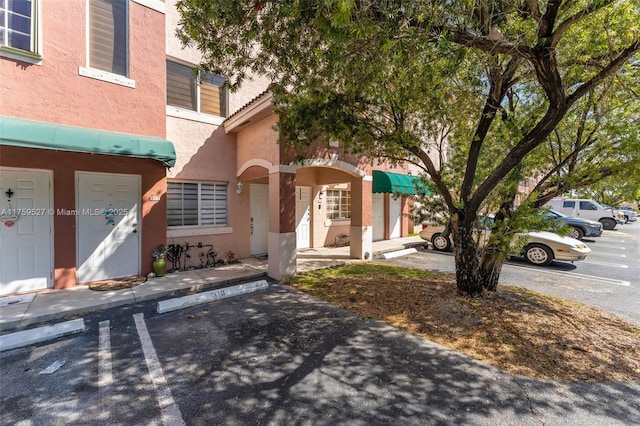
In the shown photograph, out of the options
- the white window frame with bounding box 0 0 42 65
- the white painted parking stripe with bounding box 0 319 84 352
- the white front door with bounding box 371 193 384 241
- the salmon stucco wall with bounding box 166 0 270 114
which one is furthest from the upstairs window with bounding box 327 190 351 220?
the white window frame with bounding box 0 0 42 65

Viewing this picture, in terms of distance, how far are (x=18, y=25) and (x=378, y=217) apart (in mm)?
14915

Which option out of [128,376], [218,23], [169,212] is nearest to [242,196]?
[169,212]

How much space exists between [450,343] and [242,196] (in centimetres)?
810

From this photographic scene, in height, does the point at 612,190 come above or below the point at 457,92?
below

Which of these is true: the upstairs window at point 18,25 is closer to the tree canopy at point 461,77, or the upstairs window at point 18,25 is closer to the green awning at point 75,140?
the green awning at point 75,140

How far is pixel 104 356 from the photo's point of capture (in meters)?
4.34

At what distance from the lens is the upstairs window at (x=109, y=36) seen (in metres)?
→ 7.27

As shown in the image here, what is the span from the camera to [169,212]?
895 centimetres

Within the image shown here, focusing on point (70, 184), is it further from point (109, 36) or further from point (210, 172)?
point (109, 36)

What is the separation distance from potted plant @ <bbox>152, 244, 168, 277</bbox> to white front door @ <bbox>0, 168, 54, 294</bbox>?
86.3 inches

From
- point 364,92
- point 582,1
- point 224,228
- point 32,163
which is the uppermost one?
point 582,1

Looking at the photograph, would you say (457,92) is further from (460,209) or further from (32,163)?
(32,163)

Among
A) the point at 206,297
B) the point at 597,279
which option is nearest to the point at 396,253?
the point at 597,279

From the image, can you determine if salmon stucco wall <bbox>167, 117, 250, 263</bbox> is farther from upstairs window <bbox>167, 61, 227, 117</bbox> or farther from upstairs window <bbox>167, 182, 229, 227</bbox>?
Result: upstairs window <bbox>167, 61, 227, 117</bbox>
